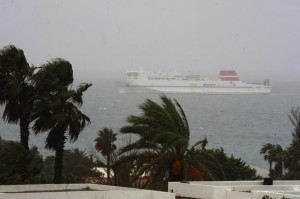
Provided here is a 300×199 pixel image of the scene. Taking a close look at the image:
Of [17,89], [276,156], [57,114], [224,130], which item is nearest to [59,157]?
[57,114]

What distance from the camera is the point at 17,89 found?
95.9 ft

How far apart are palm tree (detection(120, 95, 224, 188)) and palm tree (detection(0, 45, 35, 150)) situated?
3.65 meters

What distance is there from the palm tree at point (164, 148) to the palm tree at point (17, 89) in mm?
3652

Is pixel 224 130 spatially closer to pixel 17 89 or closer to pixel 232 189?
pixel 17 89

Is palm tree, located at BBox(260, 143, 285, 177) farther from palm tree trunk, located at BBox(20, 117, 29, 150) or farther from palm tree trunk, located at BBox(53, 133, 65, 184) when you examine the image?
palm tree trunk, located at BBox(20, 117, 29, 150)

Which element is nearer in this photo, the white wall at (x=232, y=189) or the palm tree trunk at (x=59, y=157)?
the white wall at (x=232, y=189)

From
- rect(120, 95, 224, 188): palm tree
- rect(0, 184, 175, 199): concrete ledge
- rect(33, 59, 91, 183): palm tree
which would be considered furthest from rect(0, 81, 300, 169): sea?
rect(0, 184, 175, 199): concrete ledge

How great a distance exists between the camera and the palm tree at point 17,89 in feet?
96.1

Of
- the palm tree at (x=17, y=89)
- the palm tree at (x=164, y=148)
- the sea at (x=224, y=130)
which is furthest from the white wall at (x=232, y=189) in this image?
the sea at (x=224, y=130)

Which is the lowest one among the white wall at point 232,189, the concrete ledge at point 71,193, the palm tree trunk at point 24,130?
the concrete ledge at point 71,193

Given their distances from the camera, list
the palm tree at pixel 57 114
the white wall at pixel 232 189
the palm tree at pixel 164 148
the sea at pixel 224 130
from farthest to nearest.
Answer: the sea at pixel 224 130, the palm tree at pixel 57 114, the palm tree at pixel 164 148, the white wall at pixel 232 189

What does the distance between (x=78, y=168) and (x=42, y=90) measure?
1286 inches

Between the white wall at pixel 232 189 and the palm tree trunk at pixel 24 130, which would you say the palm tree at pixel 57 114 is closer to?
the palm tree trunk at pixel 24 130

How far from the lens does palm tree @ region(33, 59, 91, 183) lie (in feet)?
94.7
